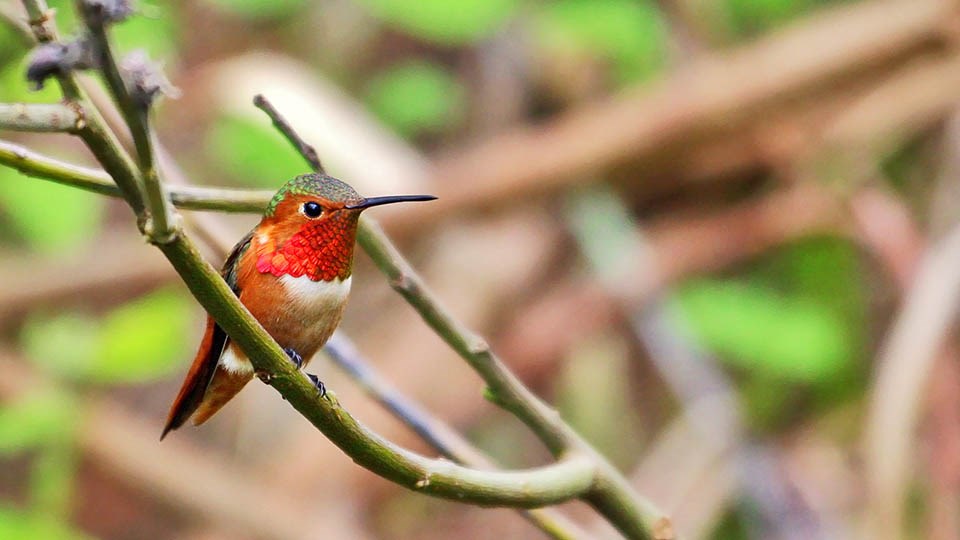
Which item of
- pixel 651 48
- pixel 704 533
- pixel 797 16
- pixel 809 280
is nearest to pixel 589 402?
pixel 704 533

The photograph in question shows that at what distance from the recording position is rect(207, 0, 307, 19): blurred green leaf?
12.9 ft

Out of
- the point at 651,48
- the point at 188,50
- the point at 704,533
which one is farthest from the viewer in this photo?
the point at 188,50

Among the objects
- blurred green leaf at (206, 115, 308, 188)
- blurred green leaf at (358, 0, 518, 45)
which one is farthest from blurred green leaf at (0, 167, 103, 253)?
blurred green leaf at (358, 0, 518, 45)

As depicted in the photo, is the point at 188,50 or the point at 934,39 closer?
the point at 934,39

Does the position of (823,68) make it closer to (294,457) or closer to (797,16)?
(797,16)

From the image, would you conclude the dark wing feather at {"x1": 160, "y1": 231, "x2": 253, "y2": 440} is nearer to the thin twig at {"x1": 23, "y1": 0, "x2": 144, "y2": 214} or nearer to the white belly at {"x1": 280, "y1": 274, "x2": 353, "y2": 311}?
the white belly at {"x1": 280, "y1": 274, "x2": 353, "y2": 311}

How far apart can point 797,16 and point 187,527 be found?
263 centimetres

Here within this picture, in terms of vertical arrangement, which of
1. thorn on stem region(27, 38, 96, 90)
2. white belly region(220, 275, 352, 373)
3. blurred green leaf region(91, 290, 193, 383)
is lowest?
thorn on stem region(27, 38, 96, 90)

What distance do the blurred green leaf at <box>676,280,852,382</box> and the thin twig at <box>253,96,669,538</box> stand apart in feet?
7.07

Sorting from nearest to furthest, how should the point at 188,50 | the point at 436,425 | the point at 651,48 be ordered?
the point at 436,425 < the point at 651,48 < the point at 188,50

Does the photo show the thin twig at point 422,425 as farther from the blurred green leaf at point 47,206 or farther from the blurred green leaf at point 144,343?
the blurred green leaf at point 47,206

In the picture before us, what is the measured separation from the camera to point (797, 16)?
396 centimetres

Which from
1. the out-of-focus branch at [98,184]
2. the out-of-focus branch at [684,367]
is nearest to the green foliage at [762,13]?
the out-of-focus branch at [684,367]

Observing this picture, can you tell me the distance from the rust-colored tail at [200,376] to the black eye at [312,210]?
4.9 inches
